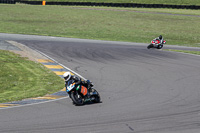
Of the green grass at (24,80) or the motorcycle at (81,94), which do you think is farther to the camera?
the green grass at (24,80)

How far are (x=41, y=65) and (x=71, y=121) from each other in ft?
35.7

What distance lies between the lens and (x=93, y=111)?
36.9ft

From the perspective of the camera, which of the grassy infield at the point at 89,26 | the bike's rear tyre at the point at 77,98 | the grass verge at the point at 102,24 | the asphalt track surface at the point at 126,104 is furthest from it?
the grass verge at the point at 102,24

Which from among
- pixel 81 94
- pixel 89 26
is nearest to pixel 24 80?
pixel 81 94

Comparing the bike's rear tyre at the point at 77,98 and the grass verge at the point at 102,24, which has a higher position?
the bike's rear tyre at the point at 77,98

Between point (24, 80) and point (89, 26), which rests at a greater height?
point (24, 80)

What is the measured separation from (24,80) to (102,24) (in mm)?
34049

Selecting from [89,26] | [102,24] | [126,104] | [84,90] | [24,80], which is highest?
[84,90]

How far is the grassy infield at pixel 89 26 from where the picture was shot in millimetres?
20938

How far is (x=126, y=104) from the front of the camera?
1223 centimetres

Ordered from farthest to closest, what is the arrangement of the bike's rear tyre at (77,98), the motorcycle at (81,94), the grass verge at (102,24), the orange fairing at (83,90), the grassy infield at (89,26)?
1. the grass verge at (102,24)
2. the grassy infield at (89,26)
3. the orange fairing at (83,90)
4. the motorcycle at (81,94)
5. the bike's rear tyre at (77,98)

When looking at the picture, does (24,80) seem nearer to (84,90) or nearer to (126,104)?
(84,90)

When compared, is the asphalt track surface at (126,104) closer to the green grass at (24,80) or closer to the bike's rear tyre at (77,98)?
the bike's rear tyre at (77,98)

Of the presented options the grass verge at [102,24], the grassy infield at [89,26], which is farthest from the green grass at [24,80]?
the grass verge at [102,24]
